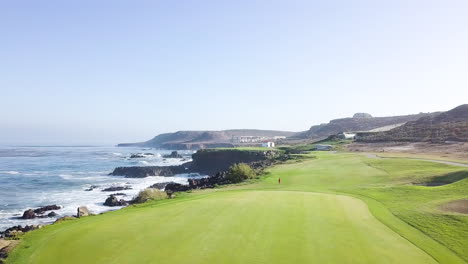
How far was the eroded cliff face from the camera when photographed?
74000mm

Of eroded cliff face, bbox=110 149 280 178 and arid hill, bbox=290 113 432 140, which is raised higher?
arid hill, bbox=290 113 432 140

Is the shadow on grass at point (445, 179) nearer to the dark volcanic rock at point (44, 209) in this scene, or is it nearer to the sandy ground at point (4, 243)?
the sandy ground at point (4, 243)

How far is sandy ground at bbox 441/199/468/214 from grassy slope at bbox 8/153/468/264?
62 cm

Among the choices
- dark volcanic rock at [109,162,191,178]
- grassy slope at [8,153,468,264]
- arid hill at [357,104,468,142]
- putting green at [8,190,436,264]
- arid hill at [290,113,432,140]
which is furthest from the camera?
arid hill at [290,113,432,140]

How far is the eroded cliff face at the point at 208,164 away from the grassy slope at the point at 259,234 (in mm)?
55809

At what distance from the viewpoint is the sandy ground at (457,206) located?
15230mm

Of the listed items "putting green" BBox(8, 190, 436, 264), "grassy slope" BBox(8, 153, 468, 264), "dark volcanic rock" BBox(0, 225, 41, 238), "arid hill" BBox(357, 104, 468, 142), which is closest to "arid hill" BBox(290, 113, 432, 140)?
"arid hill" BBox(357, 104, 468, 142)

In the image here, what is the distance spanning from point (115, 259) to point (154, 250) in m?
1.16

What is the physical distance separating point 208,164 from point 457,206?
226ft

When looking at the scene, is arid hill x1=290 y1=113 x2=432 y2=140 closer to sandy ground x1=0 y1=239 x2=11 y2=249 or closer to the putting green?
the putting green

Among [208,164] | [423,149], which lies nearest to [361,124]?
[208,164]

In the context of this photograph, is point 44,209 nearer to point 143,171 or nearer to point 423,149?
point 143,171

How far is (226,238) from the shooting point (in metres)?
11.8

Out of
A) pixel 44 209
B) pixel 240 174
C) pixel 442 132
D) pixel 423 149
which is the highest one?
pixel 442 132
